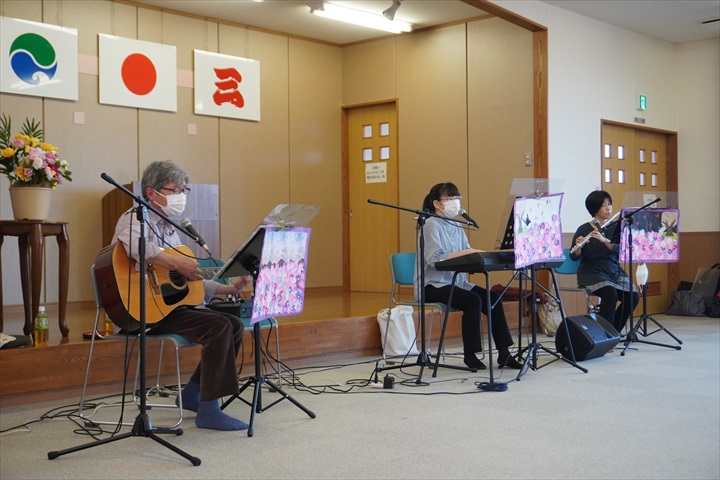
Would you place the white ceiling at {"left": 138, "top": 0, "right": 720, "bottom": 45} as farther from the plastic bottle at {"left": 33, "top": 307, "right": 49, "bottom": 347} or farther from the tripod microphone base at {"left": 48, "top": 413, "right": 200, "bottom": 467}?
the tripod microphone base at {"left": 48, "top": 413, "right": 200, "bottom": 467}

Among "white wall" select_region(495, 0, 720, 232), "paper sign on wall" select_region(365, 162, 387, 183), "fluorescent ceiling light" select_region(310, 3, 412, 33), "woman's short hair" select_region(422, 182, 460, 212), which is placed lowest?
"woman's short hair" select_region(422, 182, 460, 212)

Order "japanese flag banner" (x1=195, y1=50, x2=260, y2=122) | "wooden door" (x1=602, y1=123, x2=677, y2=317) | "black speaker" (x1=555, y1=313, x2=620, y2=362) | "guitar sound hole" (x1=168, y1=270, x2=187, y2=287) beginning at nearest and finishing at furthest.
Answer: "guitar sound hole" (x1=168, y1=270, x2=187, y2=287)
"black speaker" (x1=555, y1=313, x2=620, y2=362)
"japanese flag banner" (x1=195, y1=50, x2=260, y2=122)
"wooden door" (x1=602, y1=123, x2=677, y2=317)

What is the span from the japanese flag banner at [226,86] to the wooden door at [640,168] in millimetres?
3725

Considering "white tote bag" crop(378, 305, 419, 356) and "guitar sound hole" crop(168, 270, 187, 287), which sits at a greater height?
"guitar sound hole" crop(168, 270, 187, 287)

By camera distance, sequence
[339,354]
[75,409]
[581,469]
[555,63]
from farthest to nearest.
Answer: [555,63] → [339,354] → [75,409] → [581,469]

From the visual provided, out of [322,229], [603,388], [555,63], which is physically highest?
[555,63]

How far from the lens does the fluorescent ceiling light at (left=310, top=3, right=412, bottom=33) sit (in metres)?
7.61

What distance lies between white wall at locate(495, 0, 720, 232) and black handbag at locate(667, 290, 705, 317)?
81 centimetres

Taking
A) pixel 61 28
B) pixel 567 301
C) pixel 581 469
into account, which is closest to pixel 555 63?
pixel 567 301

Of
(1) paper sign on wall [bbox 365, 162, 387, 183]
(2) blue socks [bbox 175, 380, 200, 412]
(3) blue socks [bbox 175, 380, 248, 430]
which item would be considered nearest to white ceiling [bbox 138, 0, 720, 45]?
(1) paper sign on wall [bbox 365, 162, 387, 183]

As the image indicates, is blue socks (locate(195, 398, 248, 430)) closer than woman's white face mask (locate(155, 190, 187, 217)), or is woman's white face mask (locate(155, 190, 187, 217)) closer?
blue socks (locate(195, 398, 248, 430))

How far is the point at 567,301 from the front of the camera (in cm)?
751

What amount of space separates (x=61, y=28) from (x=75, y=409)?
13.5 ft

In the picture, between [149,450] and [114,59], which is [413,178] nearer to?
[114,59]
